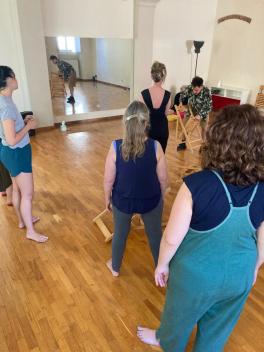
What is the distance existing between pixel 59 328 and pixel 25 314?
26 cm

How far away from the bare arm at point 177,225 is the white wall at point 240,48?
6380 millimetres

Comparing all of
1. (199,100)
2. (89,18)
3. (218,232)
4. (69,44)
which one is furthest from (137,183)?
(89,18)

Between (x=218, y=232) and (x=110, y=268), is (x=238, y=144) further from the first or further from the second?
(x=110, y=268)

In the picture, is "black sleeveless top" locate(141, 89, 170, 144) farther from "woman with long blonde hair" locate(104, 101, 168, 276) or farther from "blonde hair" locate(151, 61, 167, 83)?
"woman with long blonde hair" locate(104, 101, 168, 276)

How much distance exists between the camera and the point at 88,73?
597cm

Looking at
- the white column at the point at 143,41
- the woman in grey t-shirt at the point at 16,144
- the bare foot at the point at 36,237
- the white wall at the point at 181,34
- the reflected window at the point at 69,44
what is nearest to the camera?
the woman in grey t-shirt at the point at 16,144

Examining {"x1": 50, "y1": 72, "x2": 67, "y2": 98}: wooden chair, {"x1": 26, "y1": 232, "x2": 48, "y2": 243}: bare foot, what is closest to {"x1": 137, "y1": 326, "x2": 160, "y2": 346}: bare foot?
{"x1": 26, "y1": 232, "x2": 48, "y2": 243}: bare foot

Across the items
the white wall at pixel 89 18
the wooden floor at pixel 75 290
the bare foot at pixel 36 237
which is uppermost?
the white wall at pixel 89 18

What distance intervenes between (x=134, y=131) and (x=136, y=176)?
0.27 meters

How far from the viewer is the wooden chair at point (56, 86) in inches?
217

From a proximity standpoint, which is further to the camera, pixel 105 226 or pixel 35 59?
pixel 35 59

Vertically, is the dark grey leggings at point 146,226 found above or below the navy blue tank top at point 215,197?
below

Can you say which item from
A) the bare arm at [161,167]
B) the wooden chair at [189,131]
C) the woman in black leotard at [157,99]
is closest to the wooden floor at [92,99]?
the wooden chair at [189,131]

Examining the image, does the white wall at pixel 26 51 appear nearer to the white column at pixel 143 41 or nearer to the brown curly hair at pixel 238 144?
the white column at pixel 143 41
